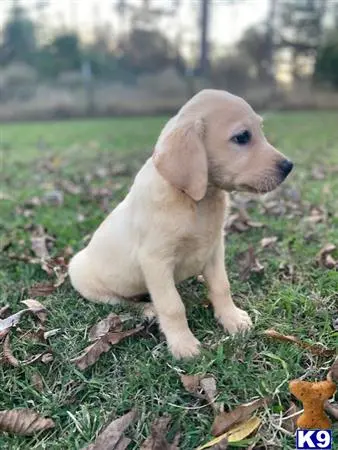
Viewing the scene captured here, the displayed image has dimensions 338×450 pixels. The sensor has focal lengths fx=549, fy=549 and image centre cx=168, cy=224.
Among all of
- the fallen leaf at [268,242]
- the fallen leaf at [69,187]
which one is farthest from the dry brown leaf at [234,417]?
the fallen leaf at [69,187]

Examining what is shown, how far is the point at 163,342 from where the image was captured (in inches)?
101

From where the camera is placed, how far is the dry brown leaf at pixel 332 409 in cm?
198

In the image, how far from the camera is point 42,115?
45.8 ft

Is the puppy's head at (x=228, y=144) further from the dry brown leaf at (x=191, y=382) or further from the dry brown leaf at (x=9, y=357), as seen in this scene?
the dry brown leaf at (x=9, y=357)

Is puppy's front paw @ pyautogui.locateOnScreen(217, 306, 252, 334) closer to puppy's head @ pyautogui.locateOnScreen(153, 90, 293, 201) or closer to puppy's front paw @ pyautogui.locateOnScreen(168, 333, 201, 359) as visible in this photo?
puppy's front paw @ pyautogui.locateOnScreen(168, 333, 201, 359)

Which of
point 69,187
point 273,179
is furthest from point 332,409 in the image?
point 69,187

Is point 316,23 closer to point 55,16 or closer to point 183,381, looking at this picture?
point 55,16

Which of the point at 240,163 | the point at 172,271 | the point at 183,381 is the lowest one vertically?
the point at 183,381

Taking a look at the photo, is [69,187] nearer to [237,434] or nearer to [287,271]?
[287,271]

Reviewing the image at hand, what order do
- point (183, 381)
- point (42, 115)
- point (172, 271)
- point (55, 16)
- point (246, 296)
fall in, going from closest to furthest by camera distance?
point (183, 381)
point (172, 271)
point (246, 296)
point (55, 16)
point (42, 115)

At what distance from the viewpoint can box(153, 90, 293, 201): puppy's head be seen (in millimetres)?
2426

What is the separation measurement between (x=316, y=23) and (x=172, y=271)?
42.6 ft

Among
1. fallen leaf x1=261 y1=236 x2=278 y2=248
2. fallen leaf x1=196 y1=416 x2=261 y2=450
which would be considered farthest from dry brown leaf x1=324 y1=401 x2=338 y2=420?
fallen leaf x1=261 y1=236 x2=278 y2=248

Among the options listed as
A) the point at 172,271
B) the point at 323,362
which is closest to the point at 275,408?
the point at 323,362
